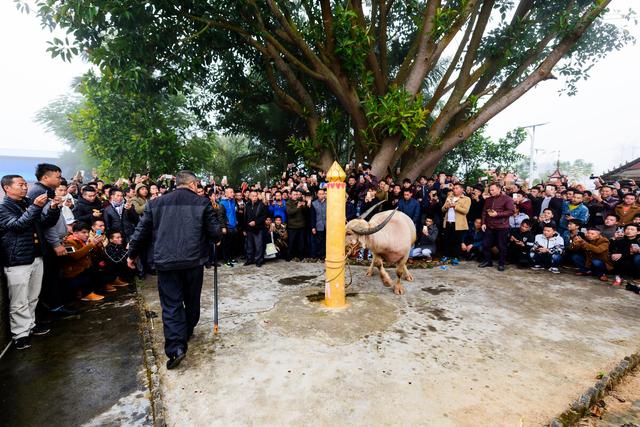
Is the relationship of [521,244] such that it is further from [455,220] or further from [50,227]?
[50,227]

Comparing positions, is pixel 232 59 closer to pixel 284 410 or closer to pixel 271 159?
pixel 271 159

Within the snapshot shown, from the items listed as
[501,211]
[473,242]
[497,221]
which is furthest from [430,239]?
[501,211]

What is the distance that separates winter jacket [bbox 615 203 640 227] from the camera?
7238 millimetres

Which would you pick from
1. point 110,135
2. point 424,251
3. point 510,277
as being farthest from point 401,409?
point 110,135

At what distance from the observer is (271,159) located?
15680 millimetres

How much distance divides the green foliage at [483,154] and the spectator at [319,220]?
1187 cm

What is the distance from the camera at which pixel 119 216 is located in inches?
275

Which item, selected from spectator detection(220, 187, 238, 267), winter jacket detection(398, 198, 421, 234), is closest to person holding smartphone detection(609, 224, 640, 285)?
winter jacket detection(398, 198, 421, 234)

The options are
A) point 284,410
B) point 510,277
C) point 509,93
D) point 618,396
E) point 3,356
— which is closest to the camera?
point 284,410

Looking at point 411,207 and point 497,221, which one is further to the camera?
point 411,207

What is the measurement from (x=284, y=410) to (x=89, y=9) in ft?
26.1

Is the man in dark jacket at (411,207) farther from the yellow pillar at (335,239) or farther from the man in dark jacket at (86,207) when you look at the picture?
the man in dark jacket at (86,207)

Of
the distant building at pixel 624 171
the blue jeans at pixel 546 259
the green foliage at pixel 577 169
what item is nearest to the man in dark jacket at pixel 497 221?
the blue jeans at pixel 546 259

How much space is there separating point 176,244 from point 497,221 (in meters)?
6.79
